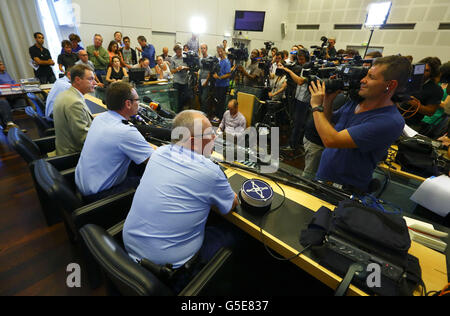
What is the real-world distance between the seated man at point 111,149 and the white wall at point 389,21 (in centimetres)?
1055

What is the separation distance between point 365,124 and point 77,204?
176cm

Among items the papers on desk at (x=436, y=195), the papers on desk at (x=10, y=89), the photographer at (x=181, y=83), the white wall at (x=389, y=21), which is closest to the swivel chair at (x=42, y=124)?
the papers on desk at (x=10, y=89)

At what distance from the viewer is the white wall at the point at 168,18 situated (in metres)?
A: 5.75

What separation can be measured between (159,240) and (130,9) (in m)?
7.67

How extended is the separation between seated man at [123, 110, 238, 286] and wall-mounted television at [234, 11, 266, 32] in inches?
385

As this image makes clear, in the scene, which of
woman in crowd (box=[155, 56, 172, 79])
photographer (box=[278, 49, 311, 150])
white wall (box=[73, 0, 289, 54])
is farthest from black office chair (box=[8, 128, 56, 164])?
white wall (box=[73, 0, 289, 54])

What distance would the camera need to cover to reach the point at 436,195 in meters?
1.57

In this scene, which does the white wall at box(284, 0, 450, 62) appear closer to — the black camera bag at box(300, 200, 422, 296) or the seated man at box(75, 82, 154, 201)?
the black camera bag at box(300, 200, 422, 296)

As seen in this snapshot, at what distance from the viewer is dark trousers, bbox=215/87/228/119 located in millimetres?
5074

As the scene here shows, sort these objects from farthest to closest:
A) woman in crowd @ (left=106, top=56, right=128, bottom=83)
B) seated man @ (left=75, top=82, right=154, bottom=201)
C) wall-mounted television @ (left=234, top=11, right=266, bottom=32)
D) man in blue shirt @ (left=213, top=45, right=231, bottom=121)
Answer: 1. wall-mounted television @ (left=234, top=11, right=266, bottom=32)
2. man in blue shirt @ (left=213, top=45, right=231, bottom=121)
3. woman in crowd @ (left=106, top=56, right=128, bottom=83)
4. seated man @ (left=75, top=82, right=154, bottom=201)

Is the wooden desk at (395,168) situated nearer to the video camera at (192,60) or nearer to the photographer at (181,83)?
the photographer at (181,83)

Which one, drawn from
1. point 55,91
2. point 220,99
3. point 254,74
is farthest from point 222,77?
point 55,91

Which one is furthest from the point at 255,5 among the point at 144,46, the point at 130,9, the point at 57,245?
the point at 57,245

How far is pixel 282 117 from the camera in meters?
4.40
